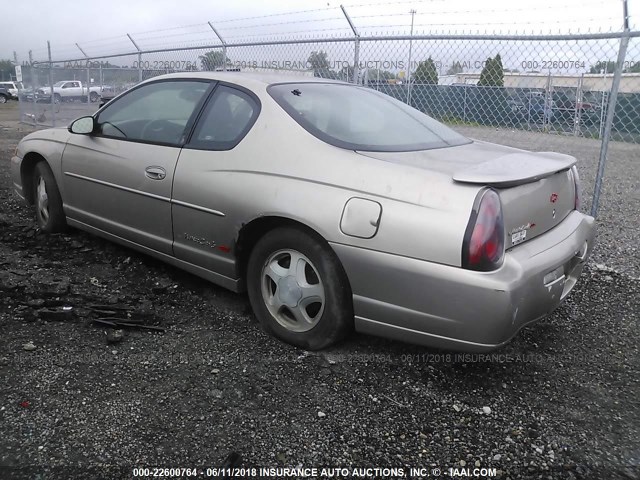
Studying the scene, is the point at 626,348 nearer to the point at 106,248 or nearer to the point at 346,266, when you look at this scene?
the point at 346,266

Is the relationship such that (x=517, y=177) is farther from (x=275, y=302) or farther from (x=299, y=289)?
(x=275, y=302)

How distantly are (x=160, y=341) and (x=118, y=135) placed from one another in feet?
5.42

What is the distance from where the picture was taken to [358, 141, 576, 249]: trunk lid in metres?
2.51

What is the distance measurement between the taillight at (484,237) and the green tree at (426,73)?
16.3 feet

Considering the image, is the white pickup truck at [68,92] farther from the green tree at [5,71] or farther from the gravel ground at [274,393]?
the green tree at [5,71]

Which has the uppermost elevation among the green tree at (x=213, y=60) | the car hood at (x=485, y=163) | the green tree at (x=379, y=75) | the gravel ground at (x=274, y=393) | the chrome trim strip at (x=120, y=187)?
the green tree at (x=213, y=60)

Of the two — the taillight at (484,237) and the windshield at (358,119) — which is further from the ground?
the windshield at (358,119)

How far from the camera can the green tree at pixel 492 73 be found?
265 inches

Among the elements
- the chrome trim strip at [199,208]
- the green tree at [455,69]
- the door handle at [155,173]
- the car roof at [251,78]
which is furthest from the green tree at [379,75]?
the chrome trim strip at [199,208]

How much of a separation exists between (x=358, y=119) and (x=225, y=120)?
819 millimetres

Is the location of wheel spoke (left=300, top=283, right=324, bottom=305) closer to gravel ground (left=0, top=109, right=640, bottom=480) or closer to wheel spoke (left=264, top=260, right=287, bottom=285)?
wheel spoke (left=264, top=260, right=287, bottom=285)

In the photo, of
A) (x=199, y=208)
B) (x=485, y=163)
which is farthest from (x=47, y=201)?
(x=485, y=163)

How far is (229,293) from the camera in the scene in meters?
3.81

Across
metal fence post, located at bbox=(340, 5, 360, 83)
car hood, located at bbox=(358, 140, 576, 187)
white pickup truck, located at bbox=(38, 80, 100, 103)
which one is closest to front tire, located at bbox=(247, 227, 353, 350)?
car hood, located at bbox=(358, 140, 576, 187)
